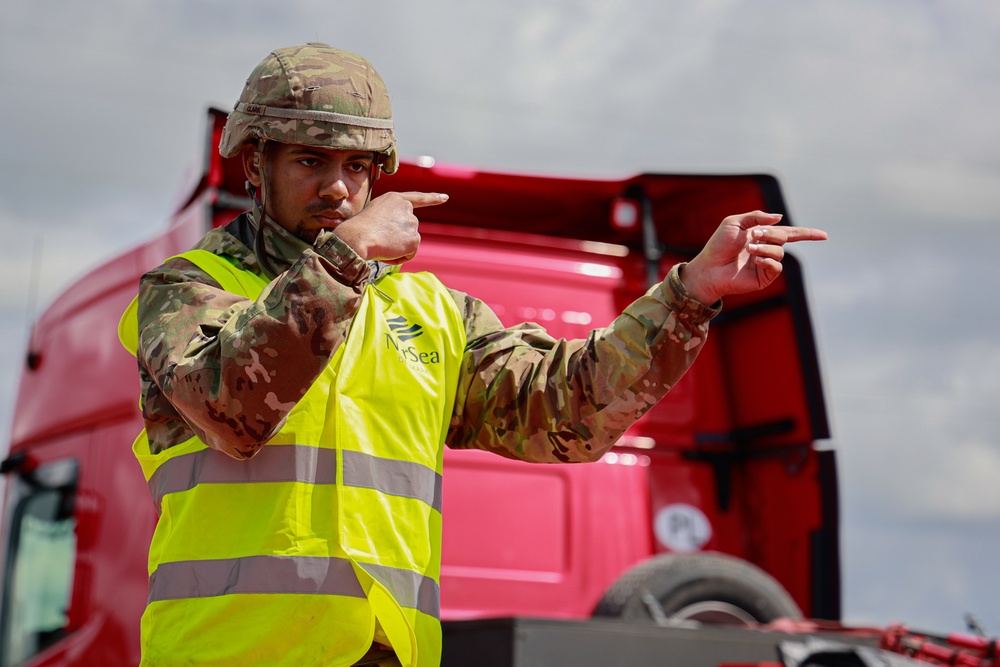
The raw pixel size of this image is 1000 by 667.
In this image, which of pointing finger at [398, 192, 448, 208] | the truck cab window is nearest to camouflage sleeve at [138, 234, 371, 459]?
pointing finger at [398, 192, 448, 208]

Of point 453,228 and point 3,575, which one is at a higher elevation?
point 453,228

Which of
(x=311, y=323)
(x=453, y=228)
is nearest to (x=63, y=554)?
(x=453, y=228)

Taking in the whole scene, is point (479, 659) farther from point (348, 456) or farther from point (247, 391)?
point (247, 391)

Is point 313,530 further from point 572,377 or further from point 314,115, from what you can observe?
point 314,115

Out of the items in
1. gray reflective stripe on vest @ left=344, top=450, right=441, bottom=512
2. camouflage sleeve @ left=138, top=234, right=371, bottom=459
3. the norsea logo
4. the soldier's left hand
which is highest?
the soldier's left hand

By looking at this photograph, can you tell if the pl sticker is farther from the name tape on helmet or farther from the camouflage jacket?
the name tape on helmet

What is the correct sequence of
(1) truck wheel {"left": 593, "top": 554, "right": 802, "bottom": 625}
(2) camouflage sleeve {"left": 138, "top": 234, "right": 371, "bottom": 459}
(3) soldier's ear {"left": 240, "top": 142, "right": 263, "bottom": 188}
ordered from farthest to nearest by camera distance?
(1) truck wheel {"left": 593, "top": 554, "right": 802, "bottom": 625}, (3) soldier's ear {"left": 240, "top": 142, "right": 263, "bottom": 188}, (2) camouflage sleeve {"left": 138, "top": 234, "right": 371, "bottom": 459}

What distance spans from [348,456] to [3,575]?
3832 millimetres

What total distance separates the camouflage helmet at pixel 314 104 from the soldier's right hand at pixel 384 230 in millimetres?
173

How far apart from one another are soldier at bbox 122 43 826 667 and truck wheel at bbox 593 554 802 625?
1814mm

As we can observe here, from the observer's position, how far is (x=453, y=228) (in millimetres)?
4844

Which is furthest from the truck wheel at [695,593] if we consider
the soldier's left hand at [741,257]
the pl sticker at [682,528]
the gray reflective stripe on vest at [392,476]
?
the soldier's left hand at [741,257]

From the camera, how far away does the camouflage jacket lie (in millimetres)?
2020

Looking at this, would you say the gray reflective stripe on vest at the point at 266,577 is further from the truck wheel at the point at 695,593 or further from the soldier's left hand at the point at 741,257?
the truck wheel at the point at 695,593
